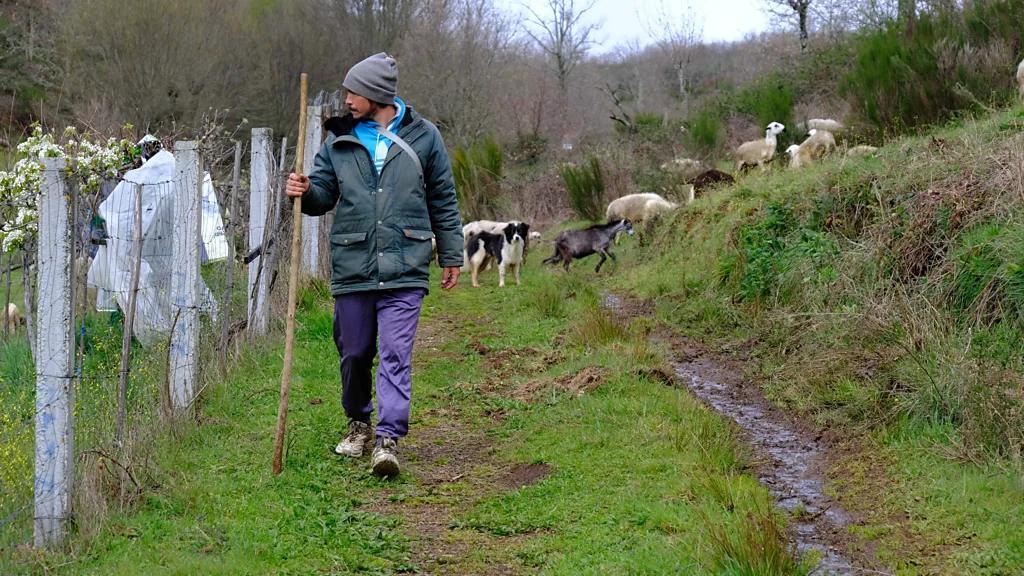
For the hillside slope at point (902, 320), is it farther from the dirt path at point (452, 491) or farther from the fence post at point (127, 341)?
the fence post at point (127, 341)

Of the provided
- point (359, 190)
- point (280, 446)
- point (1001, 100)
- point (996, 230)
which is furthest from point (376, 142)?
point (1001, 100)

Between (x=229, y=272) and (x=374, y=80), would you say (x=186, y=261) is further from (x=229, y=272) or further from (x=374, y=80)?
(x=374, y=80)

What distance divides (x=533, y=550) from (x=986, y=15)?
1260 centimetres

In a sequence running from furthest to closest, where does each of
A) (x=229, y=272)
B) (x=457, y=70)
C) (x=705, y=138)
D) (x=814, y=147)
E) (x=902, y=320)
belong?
(x=457, y=70), (x=705, y=138), (x=814, y=147), (x=229, y=272), (x=902, y=320)

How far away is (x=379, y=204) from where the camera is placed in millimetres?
4930

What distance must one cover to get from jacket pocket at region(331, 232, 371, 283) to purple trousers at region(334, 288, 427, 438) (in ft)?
0.36

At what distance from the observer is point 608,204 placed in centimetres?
1866

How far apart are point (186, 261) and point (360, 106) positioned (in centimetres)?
170

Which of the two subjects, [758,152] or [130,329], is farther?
[758,152]

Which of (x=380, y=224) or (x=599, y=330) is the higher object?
(x=380, y=224)

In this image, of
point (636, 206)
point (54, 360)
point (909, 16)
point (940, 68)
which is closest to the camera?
point (54, 360)

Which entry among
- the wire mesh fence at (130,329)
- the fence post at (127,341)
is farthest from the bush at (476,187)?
the fence post at (127,341)

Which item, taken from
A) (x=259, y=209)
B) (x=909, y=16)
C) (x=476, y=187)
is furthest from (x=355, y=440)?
(x=476, y=187)

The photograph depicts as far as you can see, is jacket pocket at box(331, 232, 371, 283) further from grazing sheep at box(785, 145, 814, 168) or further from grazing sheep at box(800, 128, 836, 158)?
grazing sheep at box(800, 128, 836, 158)
